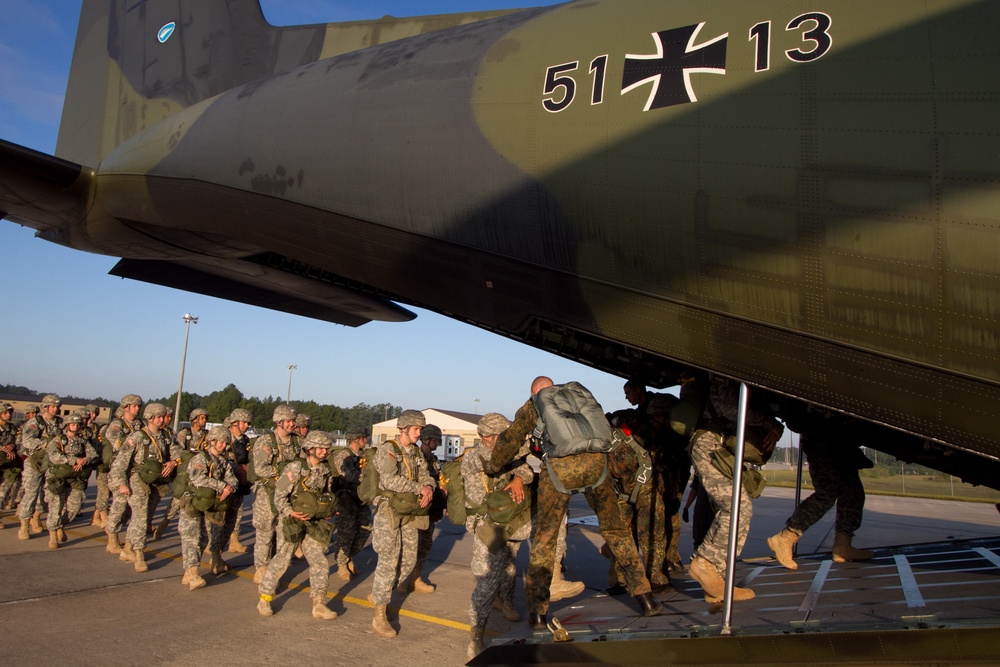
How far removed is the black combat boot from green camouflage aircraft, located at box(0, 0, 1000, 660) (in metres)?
1.54

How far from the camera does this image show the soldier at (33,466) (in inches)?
354

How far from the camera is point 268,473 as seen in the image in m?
6.84

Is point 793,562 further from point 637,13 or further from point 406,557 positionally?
point 637,13

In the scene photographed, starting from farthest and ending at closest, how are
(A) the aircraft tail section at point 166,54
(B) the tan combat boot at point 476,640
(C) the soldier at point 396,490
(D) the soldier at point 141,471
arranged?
(A) the aircraft tail section at point 166,54 → (D) the soldier at point 141,471 → (C) the soldier at point 396,490 → (B) the tan combat boot at point 476,640

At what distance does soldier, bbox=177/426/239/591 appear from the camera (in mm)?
6578

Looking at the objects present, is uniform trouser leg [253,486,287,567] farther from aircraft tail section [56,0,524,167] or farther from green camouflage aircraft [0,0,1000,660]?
aircraft tail section [56,0,524,167]

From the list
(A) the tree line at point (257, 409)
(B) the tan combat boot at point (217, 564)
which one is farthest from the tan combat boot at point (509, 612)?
(A) the tree line at point (257, 409)

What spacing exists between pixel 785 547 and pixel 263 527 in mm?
4744

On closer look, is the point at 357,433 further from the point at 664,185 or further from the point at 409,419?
the point at 664,185

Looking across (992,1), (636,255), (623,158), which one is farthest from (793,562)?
(992,1)

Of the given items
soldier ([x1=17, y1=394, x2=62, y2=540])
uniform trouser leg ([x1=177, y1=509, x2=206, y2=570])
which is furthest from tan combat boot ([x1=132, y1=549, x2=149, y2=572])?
soldier ([x1=17, y1=394, x2=62, y2=540])

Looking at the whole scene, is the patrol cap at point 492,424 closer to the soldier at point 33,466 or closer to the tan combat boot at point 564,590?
the tan combat boot at point 564,590

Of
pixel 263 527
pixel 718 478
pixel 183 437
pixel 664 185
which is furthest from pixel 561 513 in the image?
pixel 183 437

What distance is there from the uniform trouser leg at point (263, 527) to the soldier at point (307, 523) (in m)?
0.67
